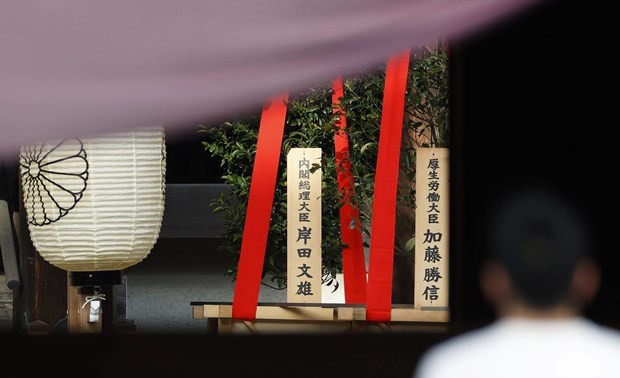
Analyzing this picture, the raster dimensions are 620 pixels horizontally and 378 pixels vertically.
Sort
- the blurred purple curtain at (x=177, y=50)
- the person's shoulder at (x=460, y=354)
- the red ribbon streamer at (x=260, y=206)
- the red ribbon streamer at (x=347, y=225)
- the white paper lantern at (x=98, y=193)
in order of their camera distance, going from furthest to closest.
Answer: the red ribbon streamer at (x=347, y=225)
the red ribbon streamer at (x=260, y=206)
the white paper lantern at (x=98, y=193)
the blurred purple curtain at (x=177, y=50)
the person's shoulder at (x=460, y=354)

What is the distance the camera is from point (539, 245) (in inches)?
59.7

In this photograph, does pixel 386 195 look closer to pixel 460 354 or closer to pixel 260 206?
pixel 260 206

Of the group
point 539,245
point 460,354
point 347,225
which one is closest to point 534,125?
point 347,225

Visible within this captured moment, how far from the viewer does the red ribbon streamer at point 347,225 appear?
514 centimetres

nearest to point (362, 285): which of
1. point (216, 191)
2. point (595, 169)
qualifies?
point (595, 169)

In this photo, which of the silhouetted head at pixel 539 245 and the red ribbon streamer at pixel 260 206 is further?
the red ribbon streamer at pixel 260 206

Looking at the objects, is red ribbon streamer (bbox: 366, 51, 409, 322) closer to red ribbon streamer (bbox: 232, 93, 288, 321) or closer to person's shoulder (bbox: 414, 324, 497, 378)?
red ribbon streamer (bbox: 232, 93, 288, 321)

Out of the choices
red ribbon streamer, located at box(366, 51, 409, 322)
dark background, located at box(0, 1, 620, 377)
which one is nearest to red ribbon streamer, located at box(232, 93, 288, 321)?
red ribbon streamer, located at box(366, 51, 409, 322)

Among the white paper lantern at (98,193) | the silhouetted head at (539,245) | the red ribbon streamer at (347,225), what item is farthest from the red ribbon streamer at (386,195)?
the silhouetted head at (539,245)

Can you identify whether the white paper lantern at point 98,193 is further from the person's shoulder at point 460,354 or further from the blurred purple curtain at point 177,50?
the person's shoulder at point 460,354

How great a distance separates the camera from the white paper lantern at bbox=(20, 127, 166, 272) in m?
3.70

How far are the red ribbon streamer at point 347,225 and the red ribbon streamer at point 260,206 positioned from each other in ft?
1.21

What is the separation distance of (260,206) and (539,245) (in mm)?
3438

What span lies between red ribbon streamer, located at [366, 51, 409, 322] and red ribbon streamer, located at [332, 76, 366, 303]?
40 cm
